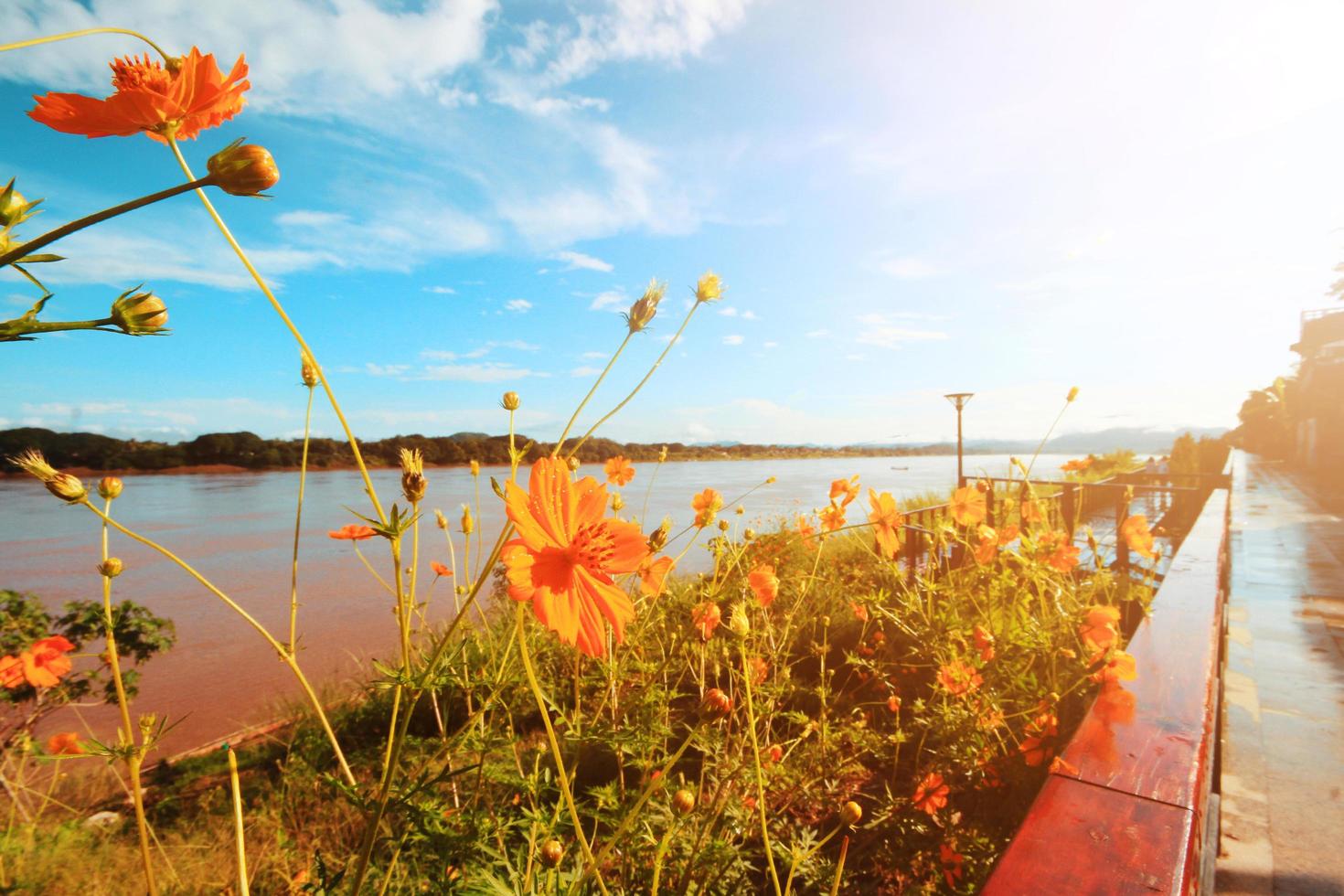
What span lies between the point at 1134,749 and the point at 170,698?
348 cm

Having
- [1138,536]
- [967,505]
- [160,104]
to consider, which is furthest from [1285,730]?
[160,104]

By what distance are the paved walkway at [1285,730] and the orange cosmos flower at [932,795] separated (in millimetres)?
574

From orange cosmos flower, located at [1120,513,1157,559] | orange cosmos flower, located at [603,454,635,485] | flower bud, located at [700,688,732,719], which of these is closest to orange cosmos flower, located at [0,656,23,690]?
orange cosmos flower, located at [603,454,635,485]

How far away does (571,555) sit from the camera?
1.75 ft

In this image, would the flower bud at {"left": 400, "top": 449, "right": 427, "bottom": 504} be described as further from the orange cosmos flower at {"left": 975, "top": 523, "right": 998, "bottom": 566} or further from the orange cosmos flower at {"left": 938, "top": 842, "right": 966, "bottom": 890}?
the orange cosmos flower at {"left": 975, "top": 523, "right": 998, "bottom": 566}

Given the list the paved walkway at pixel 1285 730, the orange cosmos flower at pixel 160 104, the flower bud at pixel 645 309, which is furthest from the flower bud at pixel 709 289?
the paved walkway at pixel 1285 730

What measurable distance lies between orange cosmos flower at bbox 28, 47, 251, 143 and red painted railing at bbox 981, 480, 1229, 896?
0.68 metres

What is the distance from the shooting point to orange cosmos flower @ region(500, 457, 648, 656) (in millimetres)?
477

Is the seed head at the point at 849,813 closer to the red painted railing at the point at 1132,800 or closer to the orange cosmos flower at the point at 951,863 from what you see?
the red painted railing at the point at 1132,800

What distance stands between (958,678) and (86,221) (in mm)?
1592

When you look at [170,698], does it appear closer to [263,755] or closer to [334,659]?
[334,659]

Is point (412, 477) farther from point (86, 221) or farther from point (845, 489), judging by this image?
point (845, 489)

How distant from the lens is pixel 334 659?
2.92m

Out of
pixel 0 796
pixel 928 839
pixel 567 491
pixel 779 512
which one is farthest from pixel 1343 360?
pixel 0 796
